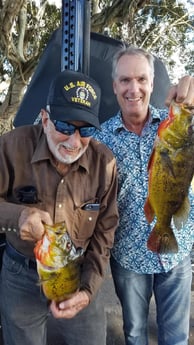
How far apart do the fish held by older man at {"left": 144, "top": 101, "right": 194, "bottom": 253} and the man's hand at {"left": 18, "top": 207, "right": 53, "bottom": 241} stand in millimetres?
565

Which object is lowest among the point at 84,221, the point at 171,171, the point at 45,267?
the point at 45,267

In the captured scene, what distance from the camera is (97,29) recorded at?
38.4 feet

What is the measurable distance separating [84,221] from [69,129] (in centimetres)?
58

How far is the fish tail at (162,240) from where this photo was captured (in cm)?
236

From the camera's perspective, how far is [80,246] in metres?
2.49

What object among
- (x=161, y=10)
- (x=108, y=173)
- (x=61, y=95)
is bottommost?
(x=108, y=173)

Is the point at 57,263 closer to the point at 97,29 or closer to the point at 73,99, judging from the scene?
the point at 73,99

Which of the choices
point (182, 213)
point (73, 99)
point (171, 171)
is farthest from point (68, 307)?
point (73, 99)

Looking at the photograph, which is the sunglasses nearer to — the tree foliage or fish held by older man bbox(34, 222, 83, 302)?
fish held by older man bbox(34, 222, 83, 302)

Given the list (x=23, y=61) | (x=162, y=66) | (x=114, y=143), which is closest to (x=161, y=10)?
(x=23, y=61)

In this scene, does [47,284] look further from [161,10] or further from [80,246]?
[161,10]

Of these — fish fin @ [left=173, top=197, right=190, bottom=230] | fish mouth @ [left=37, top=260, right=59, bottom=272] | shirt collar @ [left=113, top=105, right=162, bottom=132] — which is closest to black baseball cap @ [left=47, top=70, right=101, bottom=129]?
shirt collar @ [left=113, top=105, right=162, bottom=132]

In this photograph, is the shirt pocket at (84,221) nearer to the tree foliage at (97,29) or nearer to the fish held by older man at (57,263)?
the fish held by older man at (57,263)

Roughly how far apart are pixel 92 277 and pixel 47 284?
414 mm
